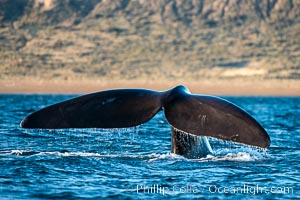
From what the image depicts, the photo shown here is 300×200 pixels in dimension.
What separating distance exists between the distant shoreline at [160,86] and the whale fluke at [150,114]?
63.4 m

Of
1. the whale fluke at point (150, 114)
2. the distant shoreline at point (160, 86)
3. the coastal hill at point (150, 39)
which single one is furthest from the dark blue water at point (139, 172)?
the coastal hill at point (150, 39)

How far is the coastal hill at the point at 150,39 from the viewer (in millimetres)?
92688

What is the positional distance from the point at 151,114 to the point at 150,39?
311 feet

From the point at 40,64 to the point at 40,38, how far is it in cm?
1100

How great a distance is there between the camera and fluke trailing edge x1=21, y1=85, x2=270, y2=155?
9594mm

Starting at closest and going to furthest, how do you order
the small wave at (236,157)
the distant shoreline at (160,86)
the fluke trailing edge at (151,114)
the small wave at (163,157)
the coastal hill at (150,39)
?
the fluke trailing edge at (151,114), the small wave at (163,157), the small wave at (236,157), the distant shoreline at (160,86), the coastal hill at (150,39)

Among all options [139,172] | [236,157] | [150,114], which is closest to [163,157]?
[236,157]

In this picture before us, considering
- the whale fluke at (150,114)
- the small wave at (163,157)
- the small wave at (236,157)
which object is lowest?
the small wave at (236,157)

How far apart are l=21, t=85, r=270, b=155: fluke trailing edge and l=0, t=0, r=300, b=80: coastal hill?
76758 mm

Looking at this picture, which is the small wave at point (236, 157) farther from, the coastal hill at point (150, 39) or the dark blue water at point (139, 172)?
the coastal hill at point (150, 39)

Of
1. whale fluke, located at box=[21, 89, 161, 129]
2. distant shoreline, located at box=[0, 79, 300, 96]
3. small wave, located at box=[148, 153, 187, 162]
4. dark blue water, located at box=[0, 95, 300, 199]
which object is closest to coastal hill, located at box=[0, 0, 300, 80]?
distant shoreline, located at box=[0, 79, 300, 96]

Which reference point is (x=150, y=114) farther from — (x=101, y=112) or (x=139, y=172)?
(x=139, y=172)

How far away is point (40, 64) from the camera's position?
304 ft

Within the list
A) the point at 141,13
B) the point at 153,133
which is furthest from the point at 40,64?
the point at 153,133
